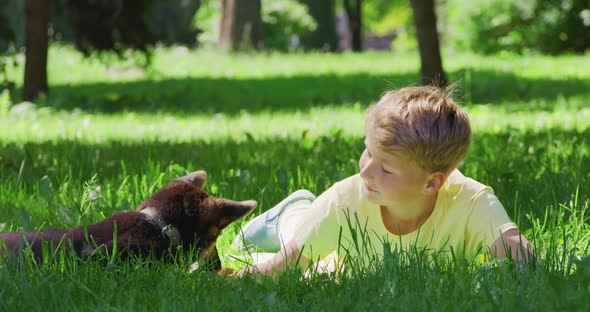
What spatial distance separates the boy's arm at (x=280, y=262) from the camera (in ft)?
10.3

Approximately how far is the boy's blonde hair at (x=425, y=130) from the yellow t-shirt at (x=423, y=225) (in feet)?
0.49

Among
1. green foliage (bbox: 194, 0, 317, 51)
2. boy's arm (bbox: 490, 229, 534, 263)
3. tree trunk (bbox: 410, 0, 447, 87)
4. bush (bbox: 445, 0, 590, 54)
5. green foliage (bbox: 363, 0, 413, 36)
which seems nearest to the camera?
boy's arm (bbox: 490, 229, 534, 263)

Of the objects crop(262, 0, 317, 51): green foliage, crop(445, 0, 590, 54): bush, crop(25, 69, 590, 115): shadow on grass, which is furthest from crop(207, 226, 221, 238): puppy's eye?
crop(262, 0, 317, 51): green foliage

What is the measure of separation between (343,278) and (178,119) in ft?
20.4

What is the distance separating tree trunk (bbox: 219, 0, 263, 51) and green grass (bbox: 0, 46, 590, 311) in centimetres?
711

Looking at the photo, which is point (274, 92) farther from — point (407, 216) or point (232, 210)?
point (232, 210)

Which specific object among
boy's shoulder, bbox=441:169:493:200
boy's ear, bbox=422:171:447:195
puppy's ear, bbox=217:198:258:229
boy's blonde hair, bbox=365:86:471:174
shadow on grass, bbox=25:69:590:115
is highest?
boy's blonde hair, bbox=365:86:471:174

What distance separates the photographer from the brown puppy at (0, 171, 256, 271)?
314 centimetres

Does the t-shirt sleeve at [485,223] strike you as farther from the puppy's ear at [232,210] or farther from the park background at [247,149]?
the puppy's ear at [232,210]

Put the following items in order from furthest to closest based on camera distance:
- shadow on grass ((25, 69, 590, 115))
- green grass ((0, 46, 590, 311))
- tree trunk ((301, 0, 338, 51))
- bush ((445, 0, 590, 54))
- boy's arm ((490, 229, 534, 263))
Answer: tree trunk ((301, 0, 338, 51)), bush ((445, 0, 590, 54)), shadow on grass ((25, 69, 590, 115)), boy's arm ((490, 229, 534, 263)), green grass ((0, 46, 590, 311))

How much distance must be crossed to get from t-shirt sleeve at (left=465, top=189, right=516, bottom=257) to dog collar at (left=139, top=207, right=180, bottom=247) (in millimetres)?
991

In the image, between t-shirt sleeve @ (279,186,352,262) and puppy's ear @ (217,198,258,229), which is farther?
t-shirt sleeve @ (279,186,352,262)

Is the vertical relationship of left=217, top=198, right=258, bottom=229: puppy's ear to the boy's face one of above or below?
below

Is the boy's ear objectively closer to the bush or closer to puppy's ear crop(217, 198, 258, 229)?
puppy's ear crop(217, 198, 258, 229)
